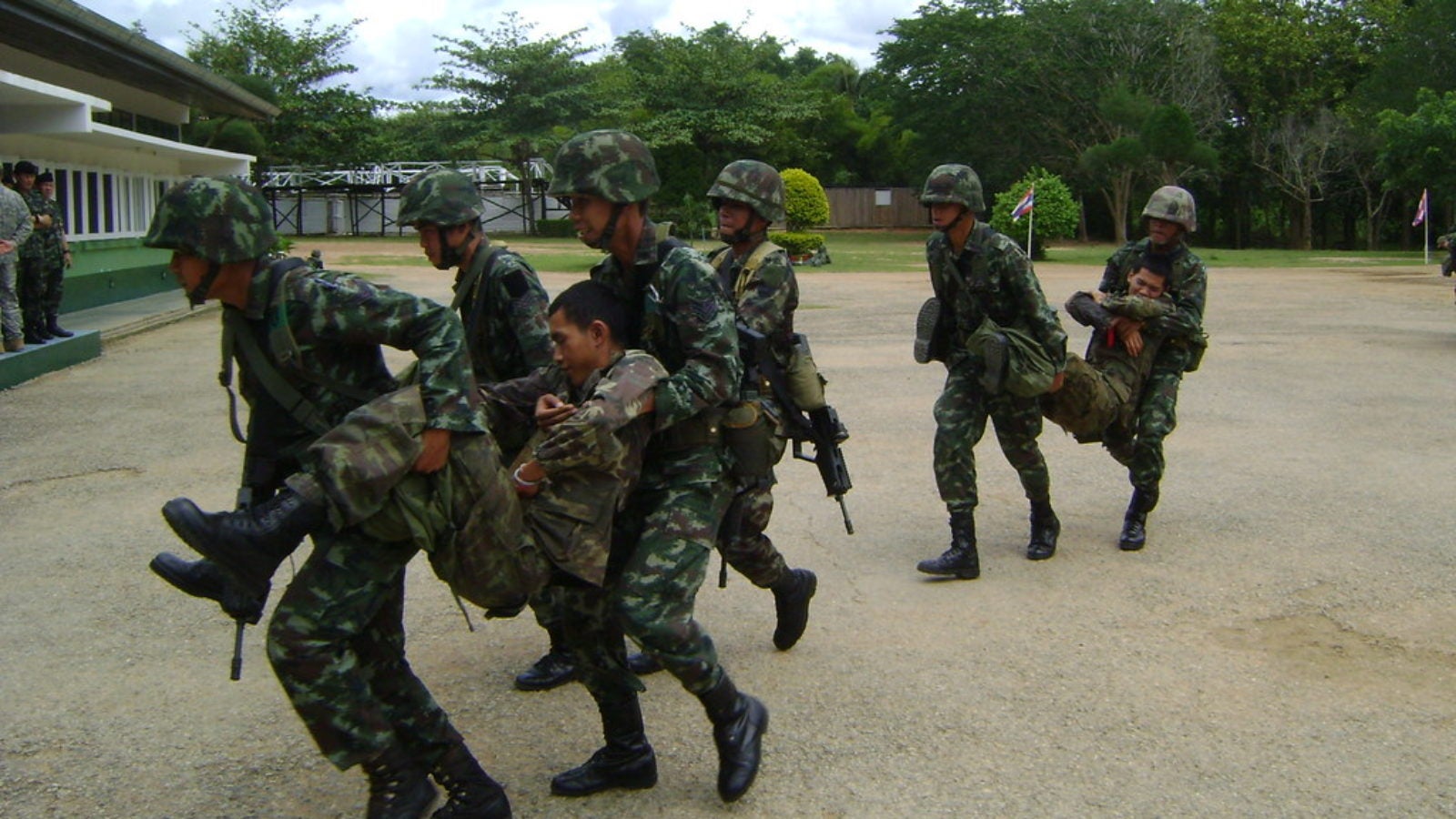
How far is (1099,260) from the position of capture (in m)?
33.0

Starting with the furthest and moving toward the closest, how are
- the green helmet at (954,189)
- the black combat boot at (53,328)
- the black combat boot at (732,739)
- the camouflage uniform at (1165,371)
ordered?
the black combat boot at (53,328) < the camouflage uniform at (1165,371) < the green helmet at (954,189) < the black combat boot at (732,739)

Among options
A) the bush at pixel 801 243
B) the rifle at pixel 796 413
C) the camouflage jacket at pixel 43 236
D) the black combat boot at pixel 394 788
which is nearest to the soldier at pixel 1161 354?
the rifle at pixel 796 413

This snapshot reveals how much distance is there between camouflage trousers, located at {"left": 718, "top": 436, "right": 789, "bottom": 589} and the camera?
4.11 metres

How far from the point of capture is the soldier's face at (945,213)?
5.78 meters

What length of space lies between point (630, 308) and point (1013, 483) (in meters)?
4.41

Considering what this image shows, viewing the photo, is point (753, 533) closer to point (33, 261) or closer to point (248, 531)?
point (248, 531)

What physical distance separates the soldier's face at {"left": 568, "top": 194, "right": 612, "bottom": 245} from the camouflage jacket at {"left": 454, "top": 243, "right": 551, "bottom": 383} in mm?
690

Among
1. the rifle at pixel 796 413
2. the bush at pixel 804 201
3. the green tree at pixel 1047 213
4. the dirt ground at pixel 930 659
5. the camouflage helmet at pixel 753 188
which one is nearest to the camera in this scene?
the dirt ground at pixel 930 659

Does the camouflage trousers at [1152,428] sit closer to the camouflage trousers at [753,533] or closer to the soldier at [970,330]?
the soldier at [970,330]

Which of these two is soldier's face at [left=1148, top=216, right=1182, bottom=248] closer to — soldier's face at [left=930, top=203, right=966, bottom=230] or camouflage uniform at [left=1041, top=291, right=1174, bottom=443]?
camouflage uniform at [left=1041, top=291, right=1174, bottom=443]

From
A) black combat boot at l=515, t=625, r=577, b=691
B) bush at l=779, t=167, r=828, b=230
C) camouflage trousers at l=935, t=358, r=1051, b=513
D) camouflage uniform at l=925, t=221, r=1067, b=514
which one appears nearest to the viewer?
black combat boot at l=515, t=625, r=577, b=691

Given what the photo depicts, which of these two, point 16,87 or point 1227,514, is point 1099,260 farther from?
point 1227,514

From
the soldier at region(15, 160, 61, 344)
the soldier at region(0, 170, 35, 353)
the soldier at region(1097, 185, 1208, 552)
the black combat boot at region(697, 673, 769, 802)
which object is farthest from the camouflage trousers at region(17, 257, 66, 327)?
the black combat boot at region(697, 673, 769, 802)

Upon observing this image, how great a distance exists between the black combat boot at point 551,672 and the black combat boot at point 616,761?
2.70ft
